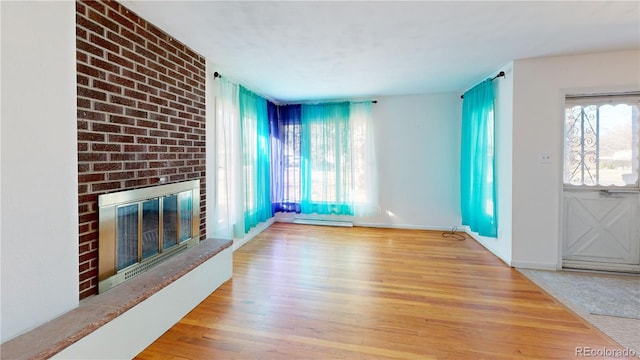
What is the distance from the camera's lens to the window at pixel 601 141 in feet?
10.0

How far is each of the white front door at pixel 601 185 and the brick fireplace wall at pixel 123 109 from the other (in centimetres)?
413

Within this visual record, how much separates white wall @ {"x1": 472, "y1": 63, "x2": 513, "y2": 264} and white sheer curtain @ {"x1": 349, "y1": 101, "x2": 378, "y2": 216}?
192 cm

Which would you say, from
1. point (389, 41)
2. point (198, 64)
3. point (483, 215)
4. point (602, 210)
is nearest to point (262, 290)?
point (198, 64)

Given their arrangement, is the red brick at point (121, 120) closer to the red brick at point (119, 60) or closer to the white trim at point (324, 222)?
the red brick at point (119, 60)

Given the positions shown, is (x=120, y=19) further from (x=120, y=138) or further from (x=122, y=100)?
(x=120, y=138)

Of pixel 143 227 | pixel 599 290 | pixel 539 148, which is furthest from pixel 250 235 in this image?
pixel 599 290

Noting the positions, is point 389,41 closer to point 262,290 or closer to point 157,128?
point 157,128

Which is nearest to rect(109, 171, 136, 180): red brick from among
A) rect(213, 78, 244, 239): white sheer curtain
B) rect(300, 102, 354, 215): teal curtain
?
rect(213, 78, 244, 239): white sheer curtain

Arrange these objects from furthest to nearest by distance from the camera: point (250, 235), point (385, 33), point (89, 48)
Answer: point (250, 235) → point (385, 33) → point (89, 48)

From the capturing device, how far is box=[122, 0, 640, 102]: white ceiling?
6.66 feet

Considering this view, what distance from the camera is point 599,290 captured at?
2.67m

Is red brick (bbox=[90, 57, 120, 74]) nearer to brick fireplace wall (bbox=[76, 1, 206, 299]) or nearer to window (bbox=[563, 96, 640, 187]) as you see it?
brick fireplace wall (bbox=[76, 1, 206, 299])

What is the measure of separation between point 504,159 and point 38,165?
164 inches

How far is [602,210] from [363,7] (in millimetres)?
3426
